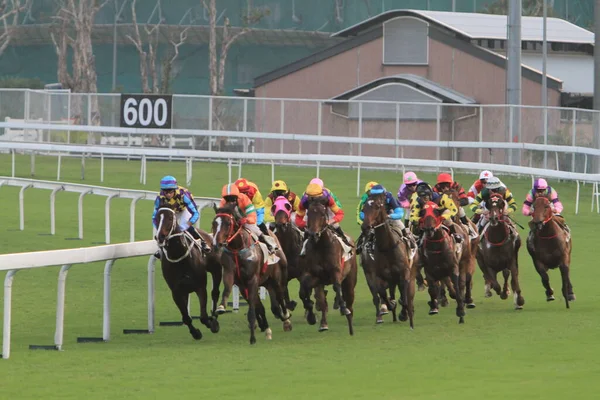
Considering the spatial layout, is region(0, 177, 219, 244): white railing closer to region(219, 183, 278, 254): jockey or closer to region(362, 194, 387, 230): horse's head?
region(219, 183, 278, 254): jockey

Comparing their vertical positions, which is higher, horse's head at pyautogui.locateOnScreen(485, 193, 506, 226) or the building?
→ the building

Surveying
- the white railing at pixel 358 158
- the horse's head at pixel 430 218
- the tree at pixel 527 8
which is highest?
the tree at pixel 527 8

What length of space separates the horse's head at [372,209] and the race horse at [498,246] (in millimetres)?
2280

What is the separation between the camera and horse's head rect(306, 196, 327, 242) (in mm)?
12531

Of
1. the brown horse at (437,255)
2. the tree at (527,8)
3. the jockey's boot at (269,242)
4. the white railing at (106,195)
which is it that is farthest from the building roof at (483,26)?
the jockey's boot at (269,242)

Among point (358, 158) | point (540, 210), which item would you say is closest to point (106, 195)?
point (540, 210)

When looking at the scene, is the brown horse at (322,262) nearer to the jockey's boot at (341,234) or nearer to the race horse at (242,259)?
the jockey's boot at (341,234)

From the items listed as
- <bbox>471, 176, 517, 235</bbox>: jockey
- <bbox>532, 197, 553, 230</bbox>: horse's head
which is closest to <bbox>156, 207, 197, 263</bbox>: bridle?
<bbox>471, 176, 517, 235</bbox>: jockey

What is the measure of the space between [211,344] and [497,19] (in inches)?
1525

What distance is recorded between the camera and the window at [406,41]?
42719mm

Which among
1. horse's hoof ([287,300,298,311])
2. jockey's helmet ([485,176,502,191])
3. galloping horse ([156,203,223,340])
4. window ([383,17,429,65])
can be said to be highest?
window ([383,17,429,65])

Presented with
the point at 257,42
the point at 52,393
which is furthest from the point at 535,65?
the point at 52,393

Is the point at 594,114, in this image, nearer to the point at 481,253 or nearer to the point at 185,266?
the point at 481,253

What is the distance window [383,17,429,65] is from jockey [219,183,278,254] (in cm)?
3041
